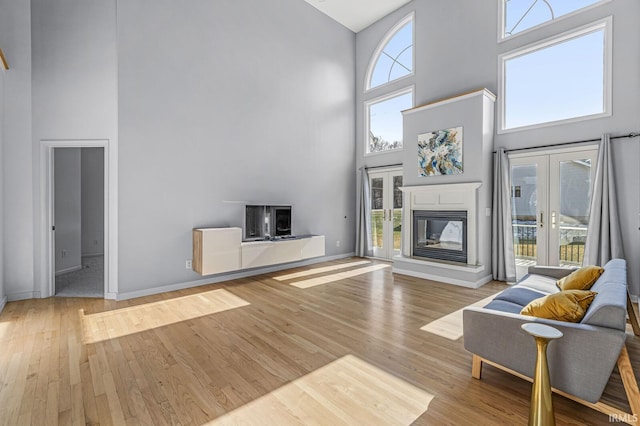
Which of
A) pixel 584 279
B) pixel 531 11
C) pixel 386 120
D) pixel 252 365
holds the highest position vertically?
pixel 531 11

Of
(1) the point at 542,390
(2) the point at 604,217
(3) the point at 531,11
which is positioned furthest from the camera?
Result: (3) the point at 531,11

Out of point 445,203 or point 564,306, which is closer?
point 564,306

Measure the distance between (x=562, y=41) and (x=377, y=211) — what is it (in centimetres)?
434

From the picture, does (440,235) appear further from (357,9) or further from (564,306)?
(357,9)

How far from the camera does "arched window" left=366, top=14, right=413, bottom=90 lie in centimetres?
661

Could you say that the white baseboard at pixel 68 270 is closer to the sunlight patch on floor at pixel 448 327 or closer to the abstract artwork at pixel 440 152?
the sunlight patch on floor at pixel 448 327

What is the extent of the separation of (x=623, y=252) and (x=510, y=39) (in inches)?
144

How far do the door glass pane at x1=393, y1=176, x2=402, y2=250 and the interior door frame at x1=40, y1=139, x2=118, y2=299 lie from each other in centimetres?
523

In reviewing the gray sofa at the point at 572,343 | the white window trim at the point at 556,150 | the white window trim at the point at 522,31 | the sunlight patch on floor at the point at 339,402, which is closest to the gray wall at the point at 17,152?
the sunlight patch on floor at the point at 339,402

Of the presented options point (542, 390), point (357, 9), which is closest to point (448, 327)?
point (542, 390)

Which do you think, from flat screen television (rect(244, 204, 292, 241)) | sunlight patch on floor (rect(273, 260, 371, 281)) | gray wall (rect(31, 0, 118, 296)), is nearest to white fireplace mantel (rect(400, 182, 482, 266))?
sunlight patch on floor (rect(273, 260, 371, 281))

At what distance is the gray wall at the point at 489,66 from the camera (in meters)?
4.05

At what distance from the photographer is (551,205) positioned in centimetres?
475

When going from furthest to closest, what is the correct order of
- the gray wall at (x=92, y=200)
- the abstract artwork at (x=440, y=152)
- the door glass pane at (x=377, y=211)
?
the gray wall at (x=92, y=200) < the door glass pane at (x=377, y=211) < the abstract artwork at (x=440, y=152)
